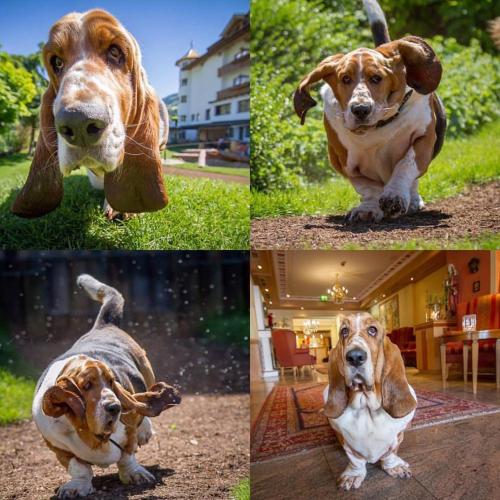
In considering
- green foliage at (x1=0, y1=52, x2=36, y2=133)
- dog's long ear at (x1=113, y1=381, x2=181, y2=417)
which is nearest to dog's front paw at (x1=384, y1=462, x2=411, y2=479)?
dog's long ear at (x1=113, y1=381, x2=181, y2=417)

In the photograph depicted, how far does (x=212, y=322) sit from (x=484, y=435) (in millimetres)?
1448

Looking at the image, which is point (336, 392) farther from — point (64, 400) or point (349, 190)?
point (64, 400)

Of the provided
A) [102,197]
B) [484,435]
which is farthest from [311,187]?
[484,435]

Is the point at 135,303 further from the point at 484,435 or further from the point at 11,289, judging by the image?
the point at 484,435

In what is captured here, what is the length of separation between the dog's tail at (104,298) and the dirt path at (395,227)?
29.6 inches

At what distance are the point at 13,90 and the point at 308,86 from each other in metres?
1.46

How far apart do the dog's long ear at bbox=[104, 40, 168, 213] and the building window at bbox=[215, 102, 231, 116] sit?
1.19 feet

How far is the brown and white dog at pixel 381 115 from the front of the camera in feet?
9.73

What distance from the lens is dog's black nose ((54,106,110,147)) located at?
271 cm

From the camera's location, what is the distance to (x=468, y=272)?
10.7 ft

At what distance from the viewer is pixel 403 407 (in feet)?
9.71

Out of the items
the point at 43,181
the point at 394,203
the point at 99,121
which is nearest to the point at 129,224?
the point at 43,181

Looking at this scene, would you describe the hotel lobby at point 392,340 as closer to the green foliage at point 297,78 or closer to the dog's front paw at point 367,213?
the dog's front paw at point 367,213

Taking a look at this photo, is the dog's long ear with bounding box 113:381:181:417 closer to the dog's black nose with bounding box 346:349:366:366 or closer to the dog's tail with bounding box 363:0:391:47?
the dog's black nose with bounding box 346:349:366:366
